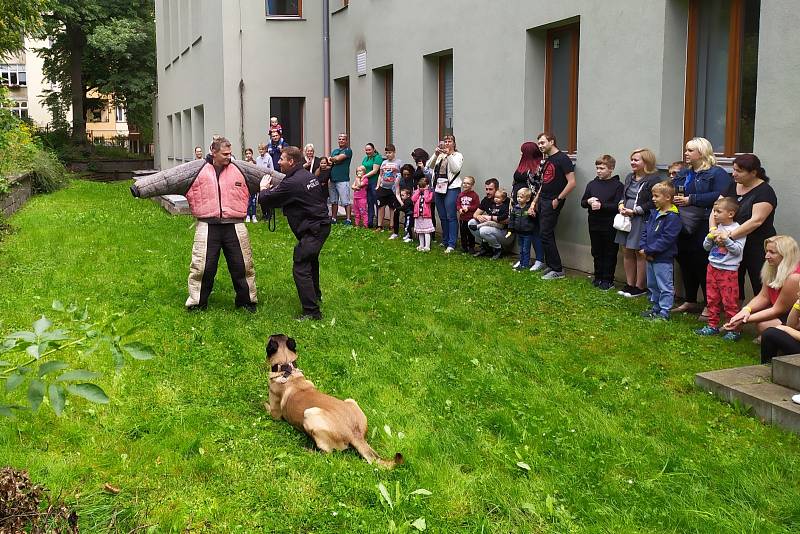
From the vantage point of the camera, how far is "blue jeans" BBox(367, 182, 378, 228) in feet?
56.0

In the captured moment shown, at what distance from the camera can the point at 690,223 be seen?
351 inches

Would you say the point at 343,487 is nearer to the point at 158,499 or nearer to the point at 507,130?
the point at 158,499

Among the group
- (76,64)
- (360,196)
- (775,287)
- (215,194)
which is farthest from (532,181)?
(76,64)

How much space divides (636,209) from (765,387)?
3.87 m

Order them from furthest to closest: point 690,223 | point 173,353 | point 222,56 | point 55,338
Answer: point 222,56
point 690,223
point 173,353
point 55,338

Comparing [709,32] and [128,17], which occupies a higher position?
[128,17]

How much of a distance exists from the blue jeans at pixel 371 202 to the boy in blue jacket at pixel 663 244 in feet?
27.9

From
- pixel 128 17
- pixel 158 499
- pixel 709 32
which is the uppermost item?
pixel 128 17

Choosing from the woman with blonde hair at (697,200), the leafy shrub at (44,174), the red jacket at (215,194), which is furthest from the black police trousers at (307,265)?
the leafy shrub at (44,174)

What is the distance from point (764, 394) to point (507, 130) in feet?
26.7

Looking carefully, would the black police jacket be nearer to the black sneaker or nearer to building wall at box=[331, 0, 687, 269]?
the black sneaker

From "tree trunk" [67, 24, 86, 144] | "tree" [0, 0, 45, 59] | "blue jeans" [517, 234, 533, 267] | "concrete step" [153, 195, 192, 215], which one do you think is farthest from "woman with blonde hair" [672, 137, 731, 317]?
"tree trunk" [67, 24, 86, 144]

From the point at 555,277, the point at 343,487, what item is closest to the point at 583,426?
the point at 343,487

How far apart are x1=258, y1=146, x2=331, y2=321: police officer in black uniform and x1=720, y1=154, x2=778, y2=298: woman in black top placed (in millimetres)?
4201
